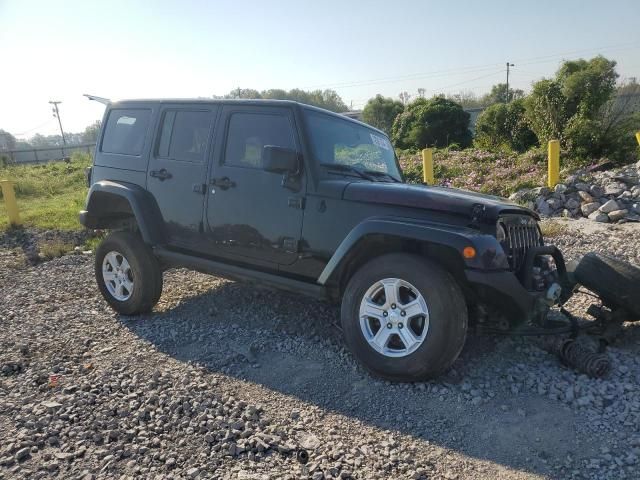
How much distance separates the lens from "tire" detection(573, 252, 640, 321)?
3.62 meters

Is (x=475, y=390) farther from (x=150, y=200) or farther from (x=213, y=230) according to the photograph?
(x=150, y=200)

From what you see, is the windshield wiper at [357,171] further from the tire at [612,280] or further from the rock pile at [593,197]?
the rock pile at [593,197]

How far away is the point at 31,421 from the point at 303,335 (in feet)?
6.92

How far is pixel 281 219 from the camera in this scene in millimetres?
3977

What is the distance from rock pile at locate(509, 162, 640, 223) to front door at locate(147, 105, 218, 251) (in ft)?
23.0

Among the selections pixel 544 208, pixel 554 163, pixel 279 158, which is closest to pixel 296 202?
pixel 279 158

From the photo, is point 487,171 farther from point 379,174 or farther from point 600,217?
point 379,174

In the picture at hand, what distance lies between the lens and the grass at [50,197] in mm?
11125

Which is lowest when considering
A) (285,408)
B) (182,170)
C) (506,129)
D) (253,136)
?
(285,408)

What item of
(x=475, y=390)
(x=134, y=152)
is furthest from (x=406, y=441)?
(x=134, y=152)

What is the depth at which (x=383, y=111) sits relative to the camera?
85.2ft

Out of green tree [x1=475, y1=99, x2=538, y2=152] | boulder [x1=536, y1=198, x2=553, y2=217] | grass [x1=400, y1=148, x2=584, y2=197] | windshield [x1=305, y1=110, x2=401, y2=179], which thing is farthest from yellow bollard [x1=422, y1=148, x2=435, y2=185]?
windshield [x1=305, y1=110, x2=401, y2=179]

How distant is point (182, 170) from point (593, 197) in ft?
26.1

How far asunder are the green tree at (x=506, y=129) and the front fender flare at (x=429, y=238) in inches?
510
